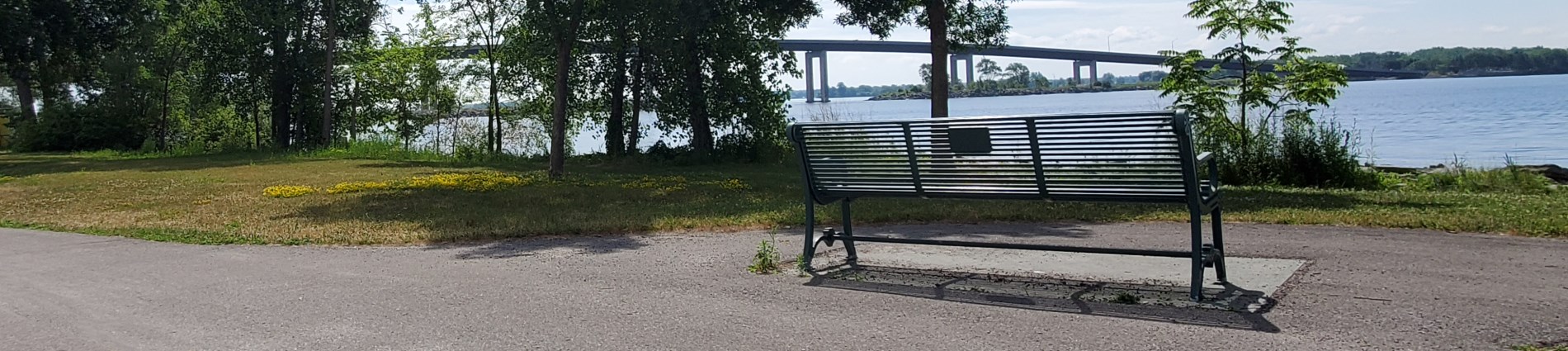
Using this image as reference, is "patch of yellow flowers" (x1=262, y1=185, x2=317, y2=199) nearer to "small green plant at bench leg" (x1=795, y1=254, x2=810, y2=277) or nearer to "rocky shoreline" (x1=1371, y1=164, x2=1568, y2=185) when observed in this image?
"small green plant at bench leg" (x1=795, y1=254, x2=810, y2=277)

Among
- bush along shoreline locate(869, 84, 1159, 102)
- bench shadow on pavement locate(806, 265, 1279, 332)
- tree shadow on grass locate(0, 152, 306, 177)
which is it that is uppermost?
bush along shoreline locate(869, 84, 1159, 102)

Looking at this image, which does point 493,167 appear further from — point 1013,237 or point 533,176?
point 1013,237

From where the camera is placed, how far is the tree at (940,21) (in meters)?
18.7

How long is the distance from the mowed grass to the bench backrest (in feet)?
8.37

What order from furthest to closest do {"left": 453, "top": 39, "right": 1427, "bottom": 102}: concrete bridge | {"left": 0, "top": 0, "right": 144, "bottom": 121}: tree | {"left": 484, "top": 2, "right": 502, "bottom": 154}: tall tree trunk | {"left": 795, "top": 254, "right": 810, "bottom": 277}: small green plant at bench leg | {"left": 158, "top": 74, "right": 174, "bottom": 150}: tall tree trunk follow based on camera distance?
{"left": 453, "top": 39, "right": 1427, "bottom": 102}: concrete bridge, {"left": 158, "top": 74, "right": 174, "bottom": 150}: tall tree trunk, {"left": 484, "top": 2, "right": 502, "bottom": 154}: tall tree trunk, {"left": 0, "top": 0, "right": 144, "bottom": 121}: tree, {"left": 795, "top": 254, "right": 810, "bottom": 277}: small green plant at bench leg

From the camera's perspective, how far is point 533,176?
691 inches

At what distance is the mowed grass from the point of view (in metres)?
9.09

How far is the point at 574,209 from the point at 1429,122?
3533 cm

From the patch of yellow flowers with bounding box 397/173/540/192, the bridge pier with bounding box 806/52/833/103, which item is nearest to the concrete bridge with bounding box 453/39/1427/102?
the bridge pier with bounding box 806/52/833/103

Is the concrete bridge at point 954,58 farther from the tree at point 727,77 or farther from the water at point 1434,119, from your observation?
the tree at point 727,77

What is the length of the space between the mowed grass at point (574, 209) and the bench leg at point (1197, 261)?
338 centimetres

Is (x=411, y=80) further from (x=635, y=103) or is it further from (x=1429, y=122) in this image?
(x=1429, y=122)

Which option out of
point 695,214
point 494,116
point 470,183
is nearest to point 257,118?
point 494,116

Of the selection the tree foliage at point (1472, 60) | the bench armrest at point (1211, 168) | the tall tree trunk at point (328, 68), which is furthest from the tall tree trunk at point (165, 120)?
the tree foliage at point (1472, 60)
